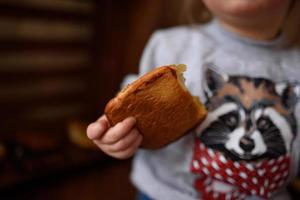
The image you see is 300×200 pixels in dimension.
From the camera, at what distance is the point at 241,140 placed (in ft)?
1.84

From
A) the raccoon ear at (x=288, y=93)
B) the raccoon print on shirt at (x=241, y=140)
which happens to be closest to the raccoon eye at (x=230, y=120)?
the raccoon print on shirt at (x=241, y=140)

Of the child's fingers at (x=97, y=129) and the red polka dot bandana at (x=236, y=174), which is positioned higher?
the child's fingers at (x=97, y=129)

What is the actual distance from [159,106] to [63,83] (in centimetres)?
78

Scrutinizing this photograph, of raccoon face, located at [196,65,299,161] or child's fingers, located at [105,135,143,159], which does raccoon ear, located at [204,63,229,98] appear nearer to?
raccoon face, located at [196,65,299,161]

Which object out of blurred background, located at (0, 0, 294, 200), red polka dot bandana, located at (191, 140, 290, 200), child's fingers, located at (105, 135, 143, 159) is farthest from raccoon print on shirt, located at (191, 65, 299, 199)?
blurred background, located at (0, 0, 294, 200)

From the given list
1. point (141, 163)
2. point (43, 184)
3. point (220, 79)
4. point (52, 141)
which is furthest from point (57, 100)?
point (220, 79)

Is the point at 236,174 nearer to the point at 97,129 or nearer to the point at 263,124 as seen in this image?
the point at 263,124

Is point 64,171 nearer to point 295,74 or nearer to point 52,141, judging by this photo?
point 52,141

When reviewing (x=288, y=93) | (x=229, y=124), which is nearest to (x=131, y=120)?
(x=229, y=124)

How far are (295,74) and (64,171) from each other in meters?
0.72

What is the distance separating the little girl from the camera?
0.55 metres

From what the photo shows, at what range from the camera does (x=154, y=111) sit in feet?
1.55

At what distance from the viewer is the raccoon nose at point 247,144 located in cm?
56

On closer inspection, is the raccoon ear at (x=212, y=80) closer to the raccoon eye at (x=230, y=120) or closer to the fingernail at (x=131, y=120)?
the raccoon eye at (x=230, y=120)
